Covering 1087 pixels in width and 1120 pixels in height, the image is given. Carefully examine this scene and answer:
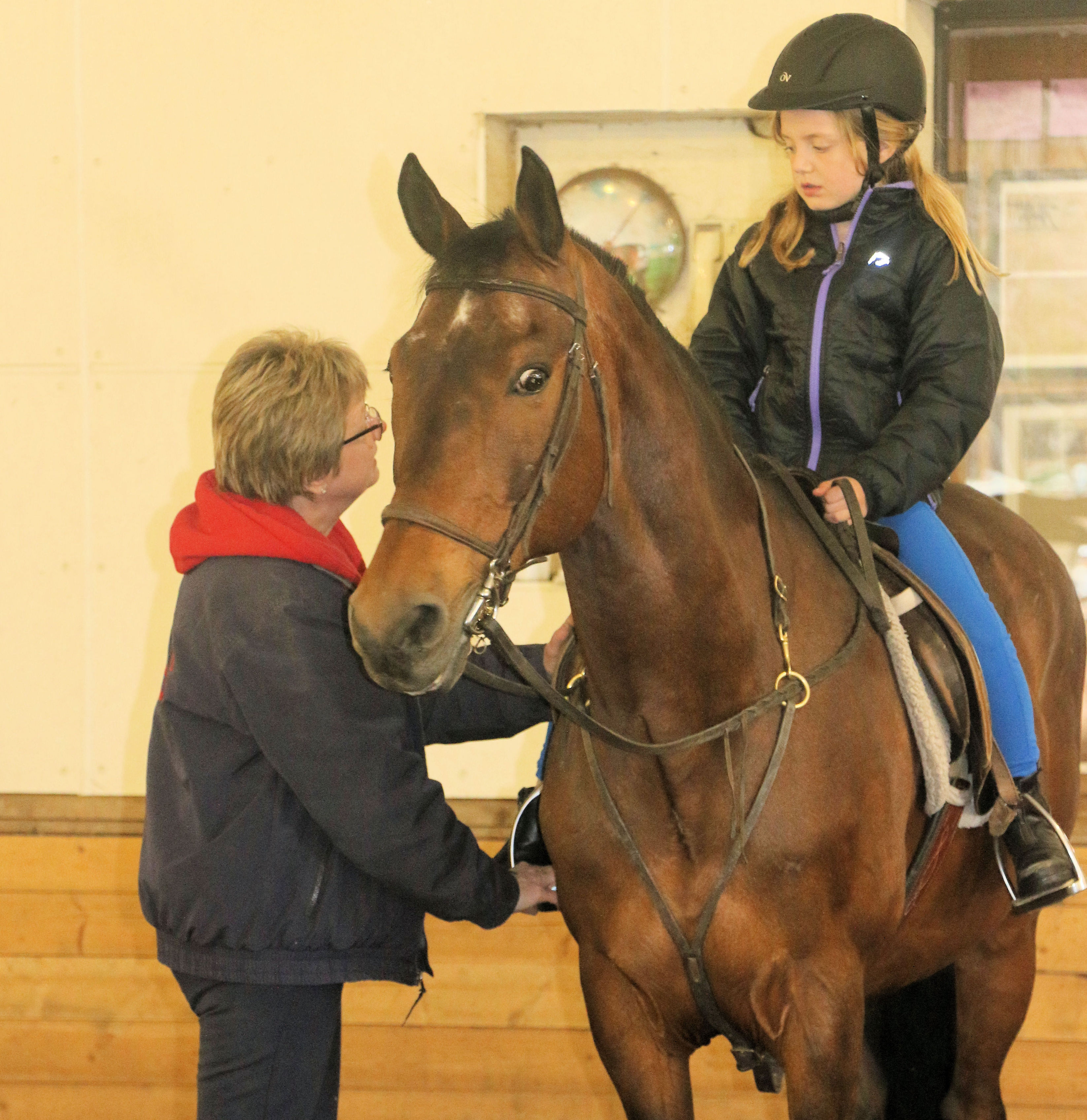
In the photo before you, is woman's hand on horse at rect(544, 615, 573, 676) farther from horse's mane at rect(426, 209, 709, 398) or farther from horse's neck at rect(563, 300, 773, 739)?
horse's mane at rect(426, 209, 709, 398)

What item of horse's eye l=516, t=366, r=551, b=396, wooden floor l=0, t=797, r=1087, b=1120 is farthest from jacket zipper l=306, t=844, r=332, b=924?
wooden floor l=0, t=797, r=1087, b=1120

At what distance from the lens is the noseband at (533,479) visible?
4.15 feet

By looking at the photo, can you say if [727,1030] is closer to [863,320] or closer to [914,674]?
[914,674]

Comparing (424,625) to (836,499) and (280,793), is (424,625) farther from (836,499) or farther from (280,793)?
(836,499)

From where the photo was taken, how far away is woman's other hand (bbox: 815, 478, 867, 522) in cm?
179

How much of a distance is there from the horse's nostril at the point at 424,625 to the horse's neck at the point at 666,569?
0.97 ft

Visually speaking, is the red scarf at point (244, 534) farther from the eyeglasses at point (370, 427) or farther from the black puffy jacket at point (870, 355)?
the black puffy jacket at point (870, 355)

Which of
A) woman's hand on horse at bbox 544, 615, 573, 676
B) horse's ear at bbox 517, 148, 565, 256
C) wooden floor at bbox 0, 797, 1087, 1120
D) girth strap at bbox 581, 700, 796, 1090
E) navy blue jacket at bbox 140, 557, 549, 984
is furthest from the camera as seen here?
wooden floor at bbox 0, 797, 1087, 1120

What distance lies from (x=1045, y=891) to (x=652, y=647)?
85 cm

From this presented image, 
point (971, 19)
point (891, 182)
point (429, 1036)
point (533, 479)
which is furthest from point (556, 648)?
point (971, 19)

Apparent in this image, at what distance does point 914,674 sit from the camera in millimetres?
1765

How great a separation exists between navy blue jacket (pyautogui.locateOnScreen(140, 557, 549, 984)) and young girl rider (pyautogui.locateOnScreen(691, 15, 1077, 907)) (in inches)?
28.6

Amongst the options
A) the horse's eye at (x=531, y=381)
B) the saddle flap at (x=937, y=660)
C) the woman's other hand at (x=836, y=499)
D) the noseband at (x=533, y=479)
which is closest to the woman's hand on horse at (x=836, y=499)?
the woman's other hand at (x=836, y=499)

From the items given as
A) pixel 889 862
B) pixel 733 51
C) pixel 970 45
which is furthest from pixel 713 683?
pixel 970 45
